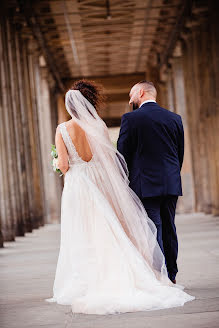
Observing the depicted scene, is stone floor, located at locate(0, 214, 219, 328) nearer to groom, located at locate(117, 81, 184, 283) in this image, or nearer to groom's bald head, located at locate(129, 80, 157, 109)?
groom, located at locate(117, 81, 184, 283)

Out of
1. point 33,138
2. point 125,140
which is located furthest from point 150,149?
point 33,138

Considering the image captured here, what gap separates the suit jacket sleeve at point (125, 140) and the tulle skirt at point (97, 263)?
0.36 m

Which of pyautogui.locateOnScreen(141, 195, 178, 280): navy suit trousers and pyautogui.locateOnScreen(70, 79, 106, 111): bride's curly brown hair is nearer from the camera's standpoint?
pyautogui.locateOnScreen(141, 195, 178, 280): navy suit trousers

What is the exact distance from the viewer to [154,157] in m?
6.43

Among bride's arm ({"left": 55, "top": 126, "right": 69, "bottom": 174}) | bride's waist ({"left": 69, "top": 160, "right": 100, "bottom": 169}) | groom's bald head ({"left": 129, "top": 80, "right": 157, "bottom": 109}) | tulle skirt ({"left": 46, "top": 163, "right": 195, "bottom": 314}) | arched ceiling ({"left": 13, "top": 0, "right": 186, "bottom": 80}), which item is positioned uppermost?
arched ceiling ({"left": 13, "top": 0, "right": 186, "bottom": 80})

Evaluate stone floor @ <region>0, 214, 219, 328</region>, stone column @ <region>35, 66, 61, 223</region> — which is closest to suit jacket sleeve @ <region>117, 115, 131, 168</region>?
stone floor @ <region>0, 214, 219, 328</region>

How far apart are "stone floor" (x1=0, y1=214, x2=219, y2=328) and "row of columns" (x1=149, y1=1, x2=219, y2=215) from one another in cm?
1038

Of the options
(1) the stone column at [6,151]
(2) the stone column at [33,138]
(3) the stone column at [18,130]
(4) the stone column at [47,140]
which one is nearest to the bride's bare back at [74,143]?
(1) the stone column at [6,151]

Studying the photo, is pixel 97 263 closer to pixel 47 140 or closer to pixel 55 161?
pixel 55 161

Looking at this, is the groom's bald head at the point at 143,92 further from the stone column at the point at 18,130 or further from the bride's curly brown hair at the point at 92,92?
the stone column at the point at 18,130

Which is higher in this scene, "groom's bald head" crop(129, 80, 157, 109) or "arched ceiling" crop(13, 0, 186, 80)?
"arched ceiling" crop(13, 0, 186, 80)

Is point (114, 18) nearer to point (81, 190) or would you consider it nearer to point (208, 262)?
point (208, 262)

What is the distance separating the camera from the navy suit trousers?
652 cm

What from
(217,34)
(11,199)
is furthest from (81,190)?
(217,34)
